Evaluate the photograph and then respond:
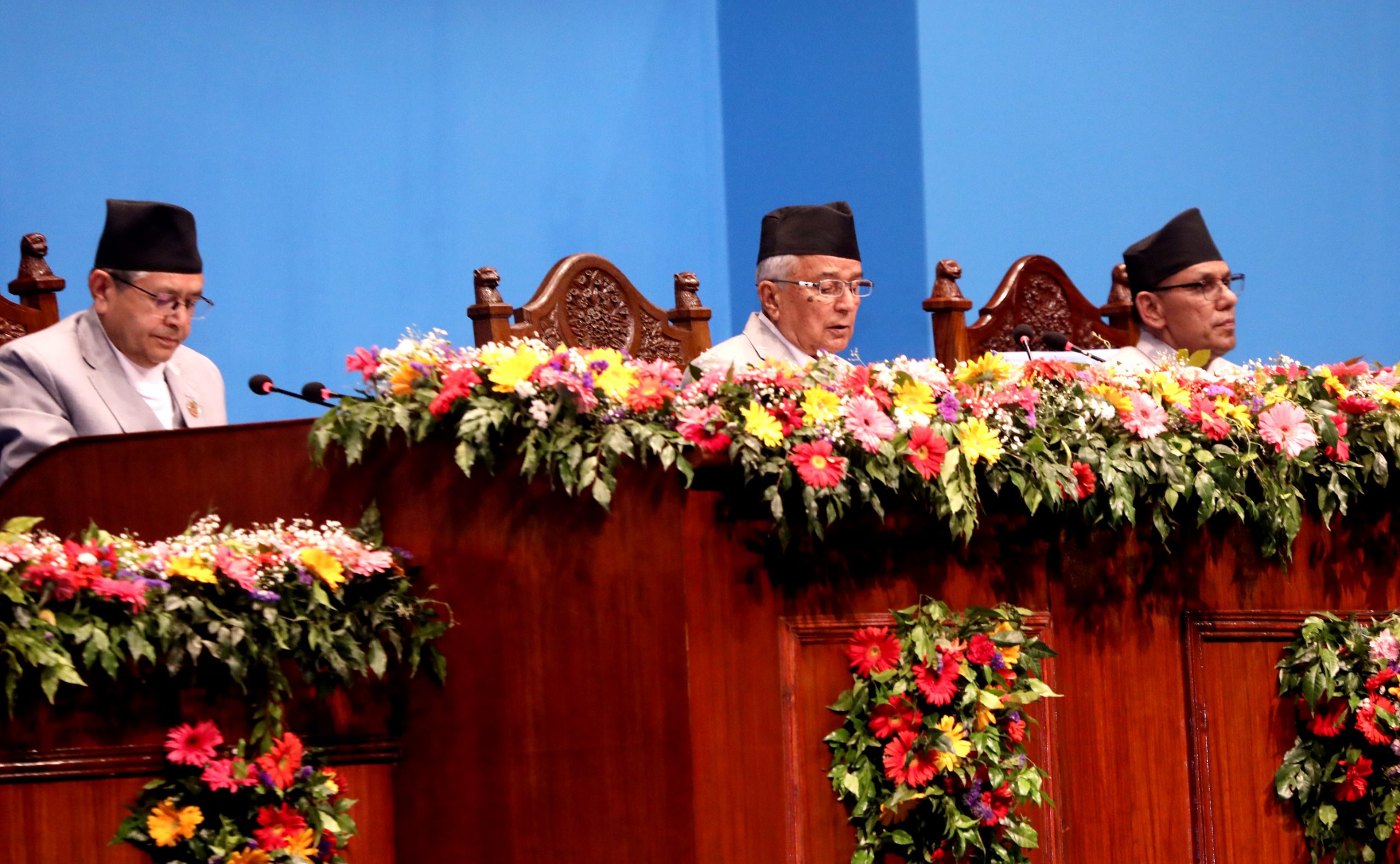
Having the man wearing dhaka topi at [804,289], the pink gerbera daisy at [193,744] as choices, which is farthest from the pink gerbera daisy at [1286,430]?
the pink gerbera daisy at [193,744]

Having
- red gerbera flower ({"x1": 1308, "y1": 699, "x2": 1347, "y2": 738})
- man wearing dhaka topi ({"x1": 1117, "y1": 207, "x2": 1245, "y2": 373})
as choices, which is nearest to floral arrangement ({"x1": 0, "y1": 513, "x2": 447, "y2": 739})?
red gerbera flower ({"x1": 1308, "y1": 699, "x2": 1347, "y2": 738})

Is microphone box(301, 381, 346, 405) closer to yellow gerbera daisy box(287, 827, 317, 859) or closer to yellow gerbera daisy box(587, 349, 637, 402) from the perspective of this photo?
yellow gerbera daisy box(587, 349, 637, 402)

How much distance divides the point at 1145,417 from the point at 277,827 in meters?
1.38

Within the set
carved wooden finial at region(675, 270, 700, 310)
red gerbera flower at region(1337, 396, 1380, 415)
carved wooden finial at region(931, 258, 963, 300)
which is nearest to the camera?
red gerbera flower at region(1337, 396, 1380, 415)

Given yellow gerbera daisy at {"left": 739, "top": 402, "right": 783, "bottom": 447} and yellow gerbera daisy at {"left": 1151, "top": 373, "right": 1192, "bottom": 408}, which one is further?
yellow gerbera daisy at {"left": 1151, "top": 373, "right": 1192, "bottom": 408}

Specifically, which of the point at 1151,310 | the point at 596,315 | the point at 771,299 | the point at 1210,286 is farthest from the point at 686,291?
the point at 1210,286

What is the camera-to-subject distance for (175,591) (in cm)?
200

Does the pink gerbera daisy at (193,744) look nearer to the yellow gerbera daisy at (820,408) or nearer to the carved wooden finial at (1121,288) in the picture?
the yellow gerbera daisy at (820,408)

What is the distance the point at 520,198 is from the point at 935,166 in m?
1.26

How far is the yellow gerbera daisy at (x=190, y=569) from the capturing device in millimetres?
1982

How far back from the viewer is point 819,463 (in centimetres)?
208

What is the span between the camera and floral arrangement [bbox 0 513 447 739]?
75.9 inches

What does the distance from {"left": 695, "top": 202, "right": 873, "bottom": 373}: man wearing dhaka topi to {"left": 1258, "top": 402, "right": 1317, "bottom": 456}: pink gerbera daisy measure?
3.75 feet

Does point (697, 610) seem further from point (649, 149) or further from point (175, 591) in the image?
point (649, 149)
